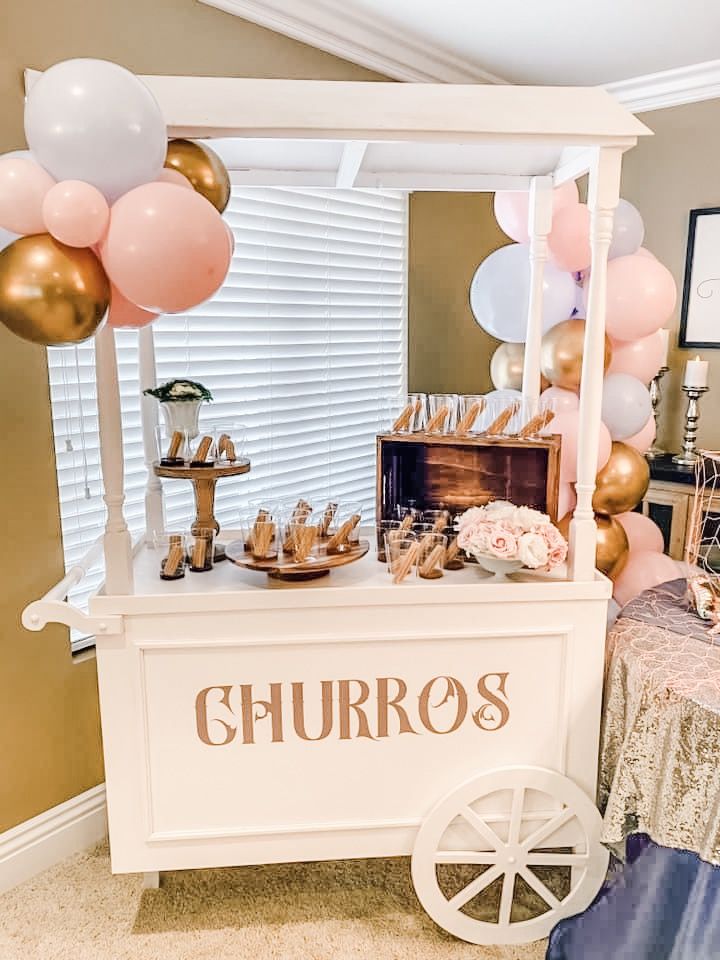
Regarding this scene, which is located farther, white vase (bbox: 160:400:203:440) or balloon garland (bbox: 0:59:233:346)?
white vase (bbox: 160:400:203:440)

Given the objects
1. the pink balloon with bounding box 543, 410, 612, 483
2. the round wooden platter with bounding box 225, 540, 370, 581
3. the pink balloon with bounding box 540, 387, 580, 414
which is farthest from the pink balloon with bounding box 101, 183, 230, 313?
the pink balloon with bounding box 540, 387, 580, 414

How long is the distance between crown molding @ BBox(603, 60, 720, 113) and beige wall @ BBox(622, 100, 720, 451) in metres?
0.04

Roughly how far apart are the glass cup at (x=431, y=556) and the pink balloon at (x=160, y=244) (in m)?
0.75

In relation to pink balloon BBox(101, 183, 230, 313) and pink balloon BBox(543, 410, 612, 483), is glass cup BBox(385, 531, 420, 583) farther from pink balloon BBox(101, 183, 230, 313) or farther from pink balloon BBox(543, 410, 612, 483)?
pink balloon BBox(101, 183, 230, 313)

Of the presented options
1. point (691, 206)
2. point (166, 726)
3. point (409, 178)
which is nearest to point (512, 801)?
point (166, 726)

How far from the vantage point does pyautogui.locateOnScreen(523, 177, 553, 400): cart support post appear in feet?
6.44

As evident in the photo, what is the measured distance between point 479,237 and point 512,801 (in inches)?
91.4

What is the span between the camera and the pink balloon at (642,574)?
7.18 ft

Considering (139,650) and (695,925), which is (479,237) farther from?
(695,925)

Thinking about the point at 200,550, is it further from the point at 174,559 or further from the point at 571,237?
the point at 571,237

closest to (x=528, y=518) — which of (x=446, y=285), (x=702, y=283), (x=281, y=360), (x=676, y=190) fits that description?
(x=281, y=360)

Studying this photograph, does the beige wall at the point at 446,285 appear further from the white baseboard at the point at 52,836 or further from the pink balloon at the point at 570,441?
the white baseboard at the point at 52,836

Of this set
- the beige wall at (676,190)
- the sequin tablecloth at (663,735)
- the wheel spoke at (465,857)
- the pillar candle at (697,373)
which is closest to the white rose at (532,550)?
the sequin tablecloth at (663,735)

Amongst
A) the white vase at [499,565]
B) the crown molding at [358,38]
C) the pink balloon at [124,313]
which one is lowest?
the white vase at [499,565]
